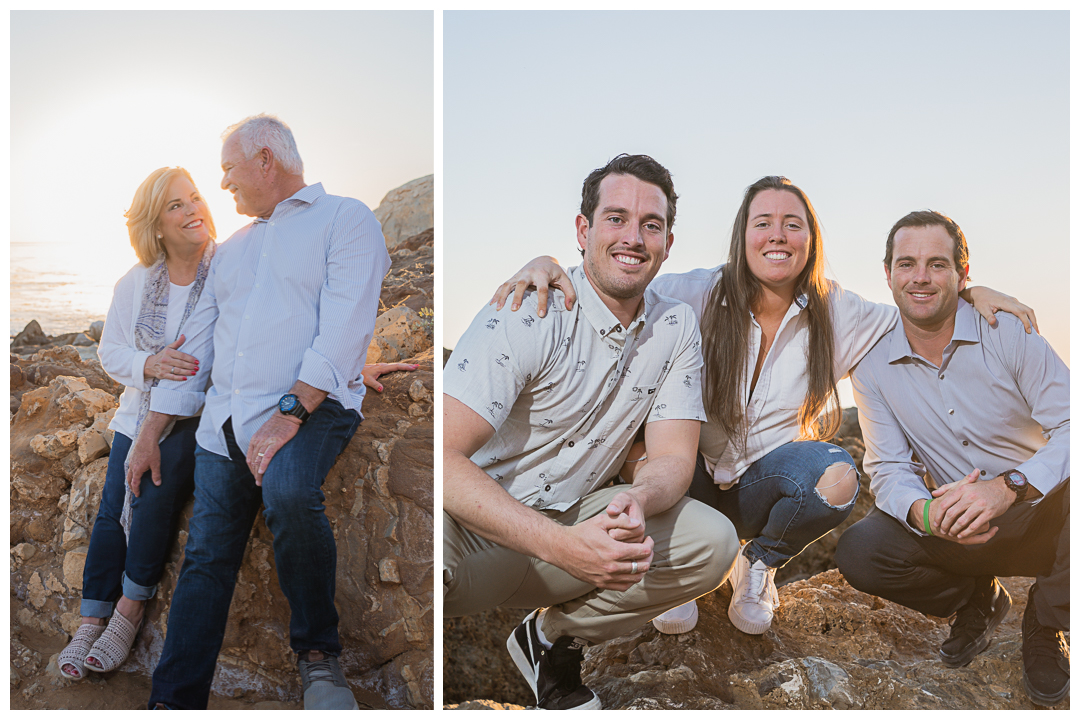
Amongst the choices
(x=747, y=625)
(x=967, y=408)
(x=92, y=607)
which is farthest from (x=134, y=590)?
(x=967, y=408)

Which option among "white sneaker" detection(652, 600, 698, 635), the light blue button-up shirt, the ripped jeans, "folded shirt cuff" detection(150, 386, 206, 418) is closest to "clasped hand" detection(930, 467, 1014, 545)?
the ripped jeans

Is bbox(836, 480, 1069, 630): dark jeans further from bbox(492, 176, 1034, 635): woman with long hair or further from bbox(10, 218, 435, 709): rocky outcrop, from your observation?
bbox(10, 218, 435, 709): rocky outcrop

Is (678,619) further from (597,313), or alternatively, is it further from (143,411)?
(143,411)

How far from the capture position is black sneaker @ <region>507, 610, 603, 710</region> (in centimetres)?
266

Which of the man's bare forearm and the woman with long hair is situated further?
the woman with long hair

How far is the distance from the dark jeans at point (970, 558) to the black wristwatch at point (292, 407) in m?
2.15

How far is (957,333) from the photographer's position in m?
2.80

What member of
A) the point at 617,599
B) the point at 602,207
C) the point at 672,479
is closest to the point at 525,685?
the point at 617,599

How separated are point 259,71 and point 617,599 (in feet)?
7.66

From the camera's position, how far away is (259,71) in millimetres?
2803

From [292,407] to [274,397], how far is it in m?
0.10

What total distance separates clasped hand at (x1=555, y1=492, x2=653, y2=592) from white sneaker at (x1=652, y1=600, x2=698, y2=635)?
0.72 m

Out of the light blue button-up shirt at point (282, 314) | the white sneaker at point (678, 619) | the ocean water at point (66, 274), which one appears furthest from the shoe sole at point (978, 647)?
the ocean water at point (66, 274)

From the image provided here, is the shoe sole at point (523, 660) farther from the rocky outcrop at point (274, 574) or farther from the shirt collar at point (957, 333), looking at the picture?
the shirt collar at point (957, 333)
